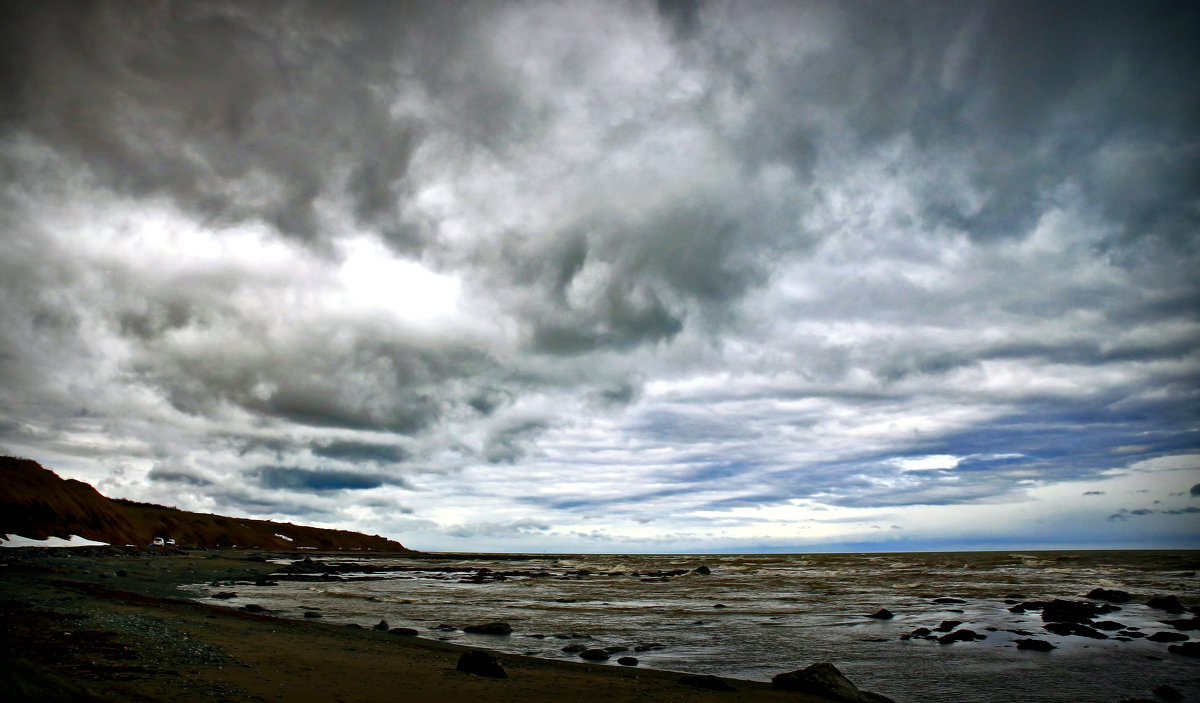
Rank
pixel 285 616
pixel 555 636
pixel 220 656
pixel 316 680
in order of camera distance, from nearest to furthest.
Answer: pixel 316 680, pixel 220 656, pixel 555 636, pixel 285 616

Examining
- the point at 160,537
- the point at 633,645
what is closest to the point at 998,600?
the point at 633,645

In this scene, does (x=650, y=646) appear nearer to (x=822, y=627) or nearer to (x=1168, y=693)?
(x=822, y=627)

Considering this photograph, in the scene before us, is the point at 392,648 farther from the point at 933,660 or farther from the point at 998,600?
the point at 998,600

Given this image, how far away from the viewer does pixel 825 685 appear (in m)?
13.6

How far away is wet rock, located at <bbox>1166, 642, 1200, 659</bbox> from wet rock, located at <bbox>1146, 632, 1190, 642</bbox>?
79.9 inches

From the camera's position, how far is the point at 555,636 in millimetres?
23078

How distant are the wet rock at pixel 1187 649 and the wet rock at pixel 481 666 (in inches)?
860

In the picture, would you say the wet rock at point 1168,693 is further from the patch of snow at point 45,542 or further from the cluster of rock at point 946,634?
the patch of snow at point 45,542

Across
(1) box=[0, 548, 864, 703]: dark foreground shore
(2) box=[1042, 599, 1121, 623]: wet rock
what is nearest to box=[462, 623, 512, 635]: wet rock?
(1) box=[0, 548, 864, 703]: dark foreground shore

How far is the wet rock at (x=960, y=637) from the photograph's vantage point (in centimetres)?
2155

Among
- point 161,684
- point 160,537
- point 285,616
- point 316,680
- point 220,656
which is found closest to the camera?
point 161,684

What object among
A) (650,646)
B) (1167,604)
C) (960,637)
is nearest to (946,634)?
(960,637)

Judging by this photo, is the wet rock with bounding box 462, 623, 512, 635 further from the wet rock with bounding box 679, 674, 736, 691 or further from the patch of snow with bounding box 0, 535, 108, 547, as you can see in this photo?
the patch of snow with bounding box 0, 535, 108, 547

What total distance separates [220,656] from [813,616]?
26.1 metres
